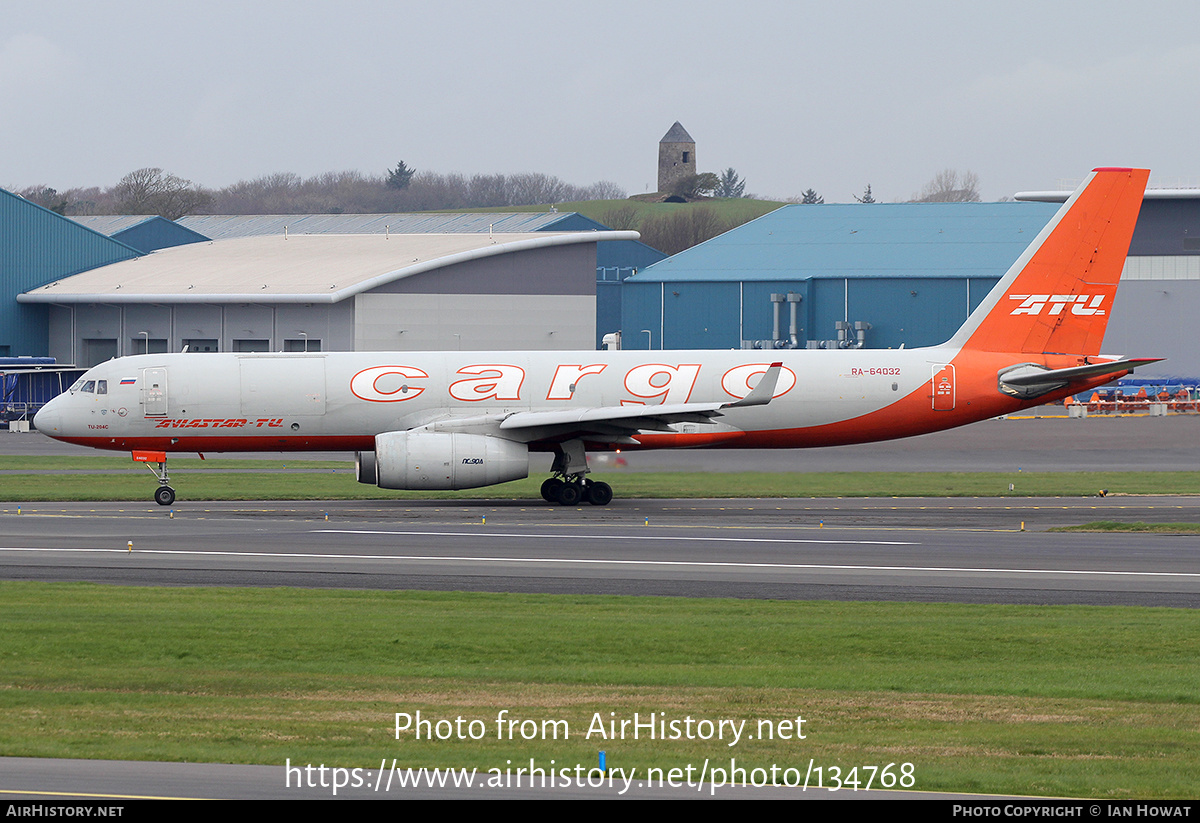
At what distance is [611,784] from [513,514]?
2417 centimetres

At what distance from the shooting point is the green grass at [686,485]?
126 feet

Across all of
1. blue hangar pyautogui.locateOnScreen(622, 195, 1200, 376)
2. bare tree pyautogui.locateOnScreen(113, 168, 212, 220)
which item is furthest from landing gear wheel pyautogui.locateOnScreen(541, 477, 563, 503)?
bare tree pyautogui.locateOnScreen(113, 168, 212, 220)

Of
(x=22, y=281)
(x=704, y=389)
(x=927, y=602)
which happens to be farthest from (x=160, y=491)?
(x=22, y=281)

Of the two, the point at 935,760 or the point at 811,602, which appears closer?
the point at 935,760

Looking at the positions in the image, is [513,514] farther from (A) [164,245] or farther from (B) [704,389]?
(A) [164,245]

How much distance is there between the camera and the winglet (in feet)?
111

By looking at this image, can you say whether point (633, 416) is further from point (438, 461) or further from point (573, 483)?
point (438, 461)

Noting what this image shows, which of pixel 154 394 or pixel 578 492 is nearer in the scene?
pixel 154 394

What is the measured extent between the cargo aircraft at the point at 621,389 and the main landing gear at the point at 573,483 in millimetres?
41

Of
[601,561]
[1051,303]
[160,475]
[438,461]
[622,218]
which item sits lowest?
[601,561]

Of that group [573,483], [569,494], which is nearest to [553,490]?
[569,494]

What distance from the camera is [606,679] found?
1444 cm

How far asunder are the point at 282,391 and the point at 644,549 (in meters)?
13.7

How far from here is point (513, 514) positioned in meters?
→ 33.8
